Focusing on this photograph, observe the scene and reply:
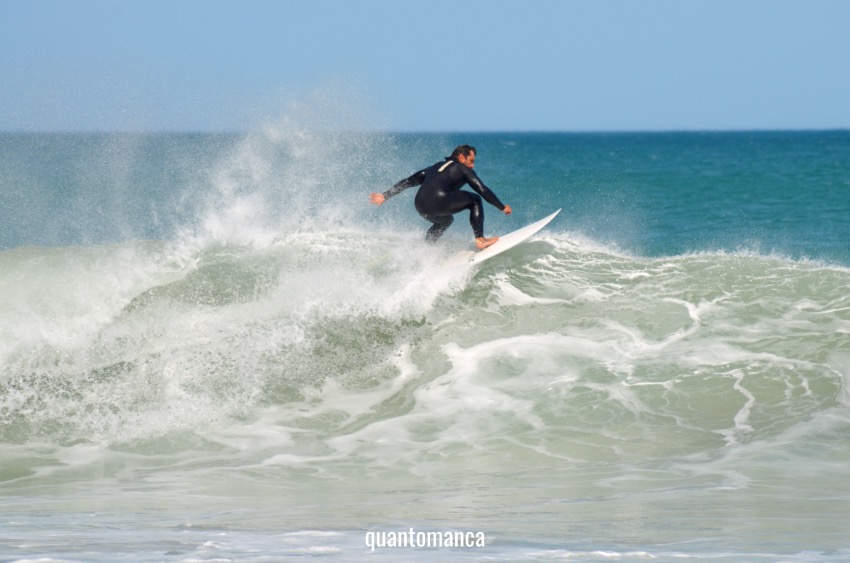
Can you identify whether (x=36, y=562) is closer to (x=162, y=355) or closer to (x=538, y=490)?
(x=538, y=490)

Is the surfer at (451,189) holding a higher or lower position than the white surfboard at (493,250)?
higher

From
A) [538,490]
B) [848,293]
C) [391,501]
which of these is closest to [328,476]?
[391,501]

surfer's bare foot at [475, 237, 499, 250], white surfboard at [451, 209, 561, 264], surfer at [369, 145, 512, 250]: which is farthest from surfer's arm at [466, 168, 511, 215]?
white surfboard at [451, 209, 561, 264]

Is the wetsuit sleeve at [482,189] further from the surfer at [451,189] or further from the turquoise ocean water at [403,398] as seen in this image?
the turquoise ocean water at [403,398]

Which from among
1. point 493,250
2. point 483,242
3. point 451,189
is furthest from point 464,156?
point 493,250

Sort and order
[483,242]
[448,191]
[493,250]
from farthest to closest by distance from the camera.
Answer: [493,250] → [483,242] → [448,191]

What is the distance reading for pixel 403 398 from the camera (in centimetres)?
823

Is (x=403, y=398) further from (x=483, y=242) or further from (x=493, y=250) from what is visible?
(x=493, y=250)

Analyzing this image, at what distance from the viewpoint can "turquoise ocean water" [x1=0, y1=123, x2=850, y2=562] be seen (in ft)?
16.3

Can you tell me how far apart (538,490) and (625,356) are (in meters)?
3.05

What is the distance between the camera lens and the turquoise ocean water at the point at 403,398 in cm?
497

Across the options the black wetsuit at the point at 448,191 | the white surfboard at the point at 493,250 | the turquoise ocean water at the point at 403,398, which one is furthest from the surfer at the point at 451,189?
the turquoise ocean water at the point at 403,398

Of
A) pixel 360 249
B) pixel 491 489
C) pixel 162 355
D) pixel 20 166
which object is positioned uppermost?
pixel 20 166

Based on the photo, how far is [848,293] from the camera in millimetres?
9773
